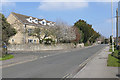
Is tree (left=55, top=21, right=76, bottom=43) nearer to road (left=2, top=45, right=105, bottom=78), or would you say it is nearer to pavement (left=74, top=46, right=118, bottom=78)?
road (left=2, top=45, right=105, bottom=78)

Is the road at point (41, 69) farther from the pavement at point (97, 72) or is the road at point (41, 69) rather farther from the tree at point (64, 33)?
the tree at point (64, 33)

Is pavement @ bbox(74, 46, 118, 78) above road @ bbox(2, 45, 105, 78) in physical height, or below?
above

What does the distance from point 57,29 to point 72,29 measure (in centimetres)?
684

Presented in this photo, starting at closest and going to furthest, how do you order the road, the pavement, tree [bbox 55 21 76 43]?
1. the pavement
2. the road
3. tree [bbox 55 21 76 43]

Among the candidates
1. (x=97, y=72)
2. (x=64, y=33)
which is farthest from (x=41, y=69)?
(x=64, y=33)

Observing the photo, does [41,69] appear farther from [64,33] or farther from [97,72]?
[64,33]

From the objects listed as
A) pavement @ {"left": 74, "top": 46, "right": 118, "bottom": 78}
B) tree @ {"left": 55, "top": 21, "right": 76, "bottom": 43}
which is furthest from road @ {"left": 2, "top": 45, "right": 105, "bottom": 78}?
tree @ {"left": 55, "top": 21, "right": 76, "bottom": 43}

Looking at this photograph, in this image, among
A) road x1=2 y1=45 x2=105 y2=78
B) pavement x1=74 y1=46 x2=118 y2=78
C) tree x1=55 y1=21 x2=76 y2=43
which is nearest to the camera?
pavement x1=74 y1=46 x2=118 y2=78

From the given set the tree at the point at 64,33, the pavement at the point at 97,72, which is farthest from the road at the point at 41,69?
the tree at the point at 64,33

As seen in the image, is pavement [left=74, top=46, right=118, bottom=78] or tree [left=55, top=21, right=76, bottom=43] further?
tree [left=55, top=21, right=76, bottom=43]

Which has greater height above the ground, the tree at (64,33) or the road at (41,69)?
the tree at (64,33)

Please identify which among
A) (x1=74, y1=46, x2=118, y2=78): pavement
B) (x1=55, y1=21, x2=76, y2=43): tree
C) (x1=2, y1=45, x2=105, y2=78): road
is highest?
(x1=55, y1=21, x2=76, y2=43): tree

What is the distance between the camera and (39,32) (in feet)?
122

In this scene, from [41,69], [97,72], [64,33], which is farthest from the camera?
[64,33]
